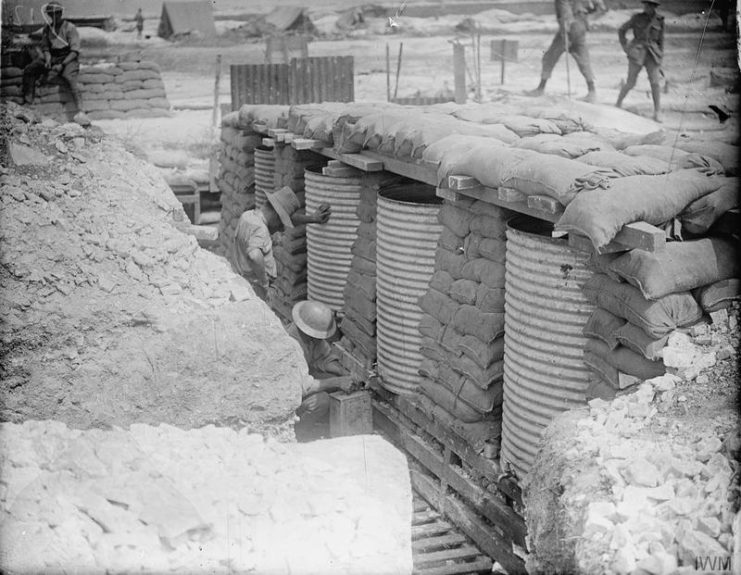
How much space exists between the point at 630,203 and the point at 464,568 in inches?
93.5

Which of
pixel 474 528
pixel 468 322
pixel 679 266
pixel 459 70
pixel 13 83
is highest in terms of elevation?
pixel 459 70

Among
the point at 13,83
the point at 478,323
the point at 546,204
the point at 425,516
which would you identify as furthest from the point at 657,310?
the point at 13,83

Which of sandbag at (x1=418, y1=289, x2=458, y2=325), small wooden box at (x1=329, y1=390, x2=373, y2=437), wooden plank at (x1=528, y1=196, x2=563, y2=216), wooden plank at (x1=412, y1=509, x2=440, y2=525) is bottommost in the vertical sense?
wooden plank at (x1=412, y1=509, x2=440, y2=525)

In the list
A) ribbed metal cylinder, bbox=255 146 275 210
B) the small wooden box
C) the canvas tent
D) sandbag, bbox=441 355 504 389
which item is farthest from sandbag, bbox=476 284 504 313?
the canvas tent

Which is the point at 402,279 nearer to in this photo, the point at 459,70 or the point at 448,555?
the point at 448,555

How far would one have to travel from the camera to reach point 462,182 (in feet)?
17.6

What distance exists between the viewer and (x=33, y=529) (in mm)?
3447

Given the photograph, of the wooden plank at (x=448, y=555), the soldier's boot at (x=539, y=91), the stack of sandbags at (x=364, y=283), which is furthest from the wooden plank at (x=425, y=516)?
the soldier's boot at (x=539, y=91)

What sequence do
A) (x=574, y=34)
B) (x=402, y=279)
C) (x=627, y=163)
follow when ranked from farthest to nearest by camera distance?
(x=574, y=34) → (x=402, y=279) → (x=627, y=163)

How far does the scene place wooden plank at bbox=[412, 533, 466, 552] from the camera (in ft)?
18.1

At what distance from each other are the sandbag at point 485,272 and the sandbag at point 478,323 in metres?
0.19

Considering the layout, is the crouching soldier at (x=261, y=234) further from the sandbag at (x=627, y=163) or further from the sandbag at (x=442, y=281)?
the sandbag at (x=627, y=163)

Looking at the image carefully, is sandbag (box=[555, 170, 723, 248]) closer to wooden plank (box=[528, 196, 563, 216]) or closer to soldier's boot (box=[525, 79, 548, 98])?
wooden plank (box=[528, 196, 563, 216])

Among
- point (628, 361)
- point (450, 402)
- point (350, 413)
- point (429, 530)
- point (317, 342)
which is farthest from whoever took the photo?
point (317, 342)
